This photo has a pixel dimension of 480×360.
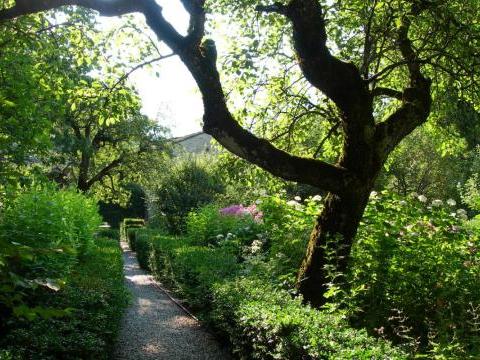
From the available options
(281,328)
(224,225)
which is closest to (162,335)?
(281,328)

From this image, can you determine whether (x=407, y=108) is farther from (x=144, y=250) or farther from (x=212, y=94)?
(x=144, y=250)

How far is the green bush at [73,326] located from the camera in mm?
4047

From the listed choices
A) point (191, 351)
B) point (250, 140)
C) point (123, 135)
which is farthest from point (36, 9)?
point (123, 135)

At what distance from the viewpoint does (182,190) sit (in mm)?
19609

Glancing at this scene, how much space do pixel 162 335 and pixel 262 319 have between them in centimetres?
382

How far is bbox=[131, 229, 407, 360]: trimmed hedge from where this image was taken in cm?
394

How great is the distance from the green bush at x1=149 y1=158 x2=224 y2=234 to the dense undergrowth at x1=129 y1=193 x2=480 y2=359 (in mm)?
10968

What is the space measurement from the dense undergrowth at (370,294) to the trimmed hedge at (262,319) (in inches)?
0.5

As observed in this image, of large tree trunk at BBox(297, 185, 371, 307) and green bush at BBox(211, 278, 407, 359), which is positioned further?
large tree trunk at BBox(297, 185, 371, 307)

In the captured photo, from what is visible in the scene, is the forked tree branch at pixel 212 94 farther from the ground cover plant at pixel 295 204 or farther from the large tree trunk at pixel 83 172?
the large tree trunk at pixel 83 172

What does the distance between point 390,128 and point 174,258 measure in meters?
6.36

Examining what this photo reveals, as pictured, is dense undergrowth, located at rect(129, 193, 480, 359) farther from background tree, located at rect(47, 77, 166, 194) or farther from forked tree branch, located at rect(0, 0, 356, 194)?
background tree, located at rect(47, 77, 166, 194)

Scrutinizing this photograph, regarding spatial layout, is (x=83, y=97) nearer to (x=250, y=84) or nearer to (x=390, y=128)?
(x=250, y=84)

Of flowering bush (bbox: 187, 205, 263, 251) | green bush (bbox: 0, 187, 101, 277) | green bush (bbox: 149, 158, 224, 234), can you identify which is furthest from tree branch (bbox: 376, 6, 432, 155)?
green bush (bbox: 149, 158, 224, 234)
